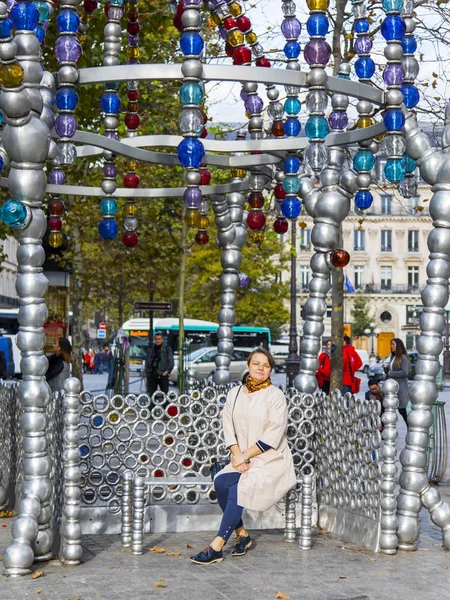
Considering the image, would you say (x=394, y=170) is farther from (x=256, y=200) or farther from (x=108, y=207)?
(x=108, y=207)

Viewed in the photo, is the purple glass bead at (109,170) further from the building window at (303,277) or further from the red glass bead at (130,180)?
the building window at (303,277)

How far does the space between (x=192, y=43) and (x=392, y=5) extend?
1.86 m

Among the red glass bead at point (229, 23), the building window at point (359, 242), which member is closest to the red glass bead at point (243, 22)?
the red glass bead at point (229, 23)

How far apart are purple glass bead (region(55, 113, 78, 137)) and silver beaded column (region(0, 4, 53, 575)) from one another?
2.14 ft

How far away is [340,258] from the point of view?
981cm

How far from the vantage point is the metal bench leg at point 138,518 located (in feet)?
28.2

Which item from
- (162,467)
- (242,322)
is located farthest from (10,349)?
(162,467)

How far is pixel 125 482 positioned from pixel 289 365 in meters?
23.1

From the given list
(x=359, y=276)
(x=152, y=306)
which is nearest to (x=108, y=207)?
(x=152, y=306)

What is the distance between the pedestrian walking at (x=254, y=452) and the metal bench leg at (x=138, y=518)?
0.60m

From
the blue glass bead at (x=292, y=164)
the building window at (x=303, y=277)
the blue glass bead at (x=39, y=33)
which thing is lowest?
the blue glass bead at (x=292, y=164)

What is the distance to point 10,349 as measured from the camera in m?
41.5

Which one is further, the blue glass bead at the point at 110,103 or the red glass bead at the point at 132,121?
the red glass bead at the point at 132,121

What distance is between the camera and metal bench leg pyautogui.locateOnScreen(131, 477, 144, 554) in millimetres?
8609
